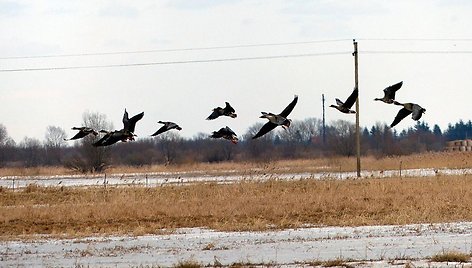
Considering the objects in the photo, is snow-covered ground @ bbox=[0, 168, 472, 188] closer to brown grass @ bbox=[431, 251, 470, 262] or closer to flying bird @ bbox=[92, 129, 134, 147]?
brown grass @ bbox=[431, 251, 470, 262]

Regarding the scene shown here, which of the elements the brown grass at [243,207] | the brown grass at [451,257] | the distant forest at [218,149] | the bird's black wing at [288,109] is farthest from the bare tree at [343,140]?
the bird's black wing at [288,109]

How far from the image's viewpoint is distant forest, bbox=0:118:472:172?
49.6 metres

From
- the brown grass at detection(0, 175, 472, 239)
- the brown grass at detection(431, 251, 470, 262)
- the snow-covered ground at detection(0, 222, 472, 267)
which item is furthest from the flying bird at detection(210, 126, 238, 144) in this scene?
the brown grass at detection(0, 175, 472, 239)

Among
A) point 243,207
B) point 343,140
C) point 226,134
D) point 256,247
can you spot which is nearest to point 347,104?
point 226,134

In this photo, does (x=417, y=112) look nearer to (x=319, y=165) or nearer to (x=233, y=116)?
(x=233, y=116)

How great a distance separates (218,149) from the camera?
5000 centimetres

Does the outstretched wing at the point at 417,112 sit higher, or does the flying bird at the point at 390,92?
the flying bird at the point at 390,92

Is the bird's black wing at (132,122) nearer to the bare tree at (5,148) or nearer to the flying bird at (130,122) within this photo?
the flying bird at (130,122)

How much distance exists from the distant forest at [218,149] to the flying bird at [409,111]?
28980mm

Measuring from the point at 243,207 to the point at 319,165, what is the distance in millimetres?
27622

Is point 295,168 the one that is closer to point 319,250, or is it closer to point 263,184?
point 263,184

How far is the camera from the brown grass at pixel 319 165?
48.3 m

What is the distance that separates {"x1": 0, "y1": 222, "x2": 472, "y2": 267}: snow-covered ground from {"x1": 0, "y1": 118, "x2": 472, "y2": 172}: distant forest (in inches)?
805

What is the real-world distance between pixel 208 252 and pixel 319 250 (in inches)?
85.1
